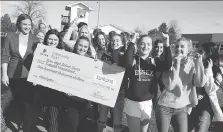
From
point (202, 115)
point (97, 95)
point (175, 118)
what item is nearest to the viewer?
point (175, 118)

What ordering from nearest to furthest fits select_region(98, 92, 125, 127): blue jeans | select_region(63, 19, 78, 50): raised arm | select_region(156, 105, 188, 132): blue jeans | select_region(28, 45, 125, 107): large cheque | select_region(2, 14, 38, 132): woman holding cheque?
select_region(156, 105, 188, 132): blue jeans < select_region(28, 45, 125, 107): large cheque < select_region(2, 14, 38, 132): woman holding cheque < select_region(98, 92, 125, 127): blue jeans < select_region(63, 19, 78, 50): raised arm

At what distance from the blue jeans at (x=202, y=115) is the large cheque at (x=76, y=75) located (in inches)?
49.4

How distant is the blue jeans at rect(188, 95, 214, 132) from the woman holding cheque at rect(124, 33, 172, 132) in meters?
0.79

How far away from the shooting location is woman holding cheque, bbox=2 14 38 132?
3883 mm

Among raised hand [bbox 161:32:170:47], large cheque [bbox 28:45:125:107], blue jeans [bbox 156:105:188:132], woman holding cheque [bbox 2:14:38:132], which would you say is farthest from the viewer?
woman holding cheque [bbox 2:14:38:132]

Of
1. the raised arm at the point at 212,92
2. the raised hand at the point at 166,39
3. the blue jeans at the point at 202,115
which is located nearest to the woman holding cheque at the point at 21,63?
the raised hand at the point at 166,39

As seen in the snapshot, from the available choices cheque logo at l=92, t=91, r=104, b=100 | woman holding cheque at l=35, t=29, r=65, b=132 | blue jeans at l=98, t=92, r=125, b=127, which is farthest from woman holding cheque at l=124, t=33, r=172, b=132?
woman holding cheque at l=35, t=29, r=65, b=132

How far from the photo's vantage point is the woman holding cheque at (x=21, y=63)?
3.88 metres

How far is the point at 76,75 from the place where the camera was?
383 cm

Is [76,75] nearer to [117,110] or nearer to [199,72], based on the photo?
[117,110]

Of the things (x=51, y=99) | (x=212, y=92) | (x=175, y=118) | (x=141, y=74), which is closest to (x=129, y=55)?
(x=141, y=74)

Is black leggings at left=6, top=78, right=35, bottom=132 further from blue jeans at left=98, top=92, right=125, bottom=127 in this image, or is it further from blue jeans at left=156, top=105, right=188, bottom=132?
blue jeans at left=156, top=105, right=188, bottom=132

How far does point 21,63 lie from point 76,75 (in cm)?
99

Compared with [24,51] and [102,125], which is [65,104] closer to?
[102,125]
